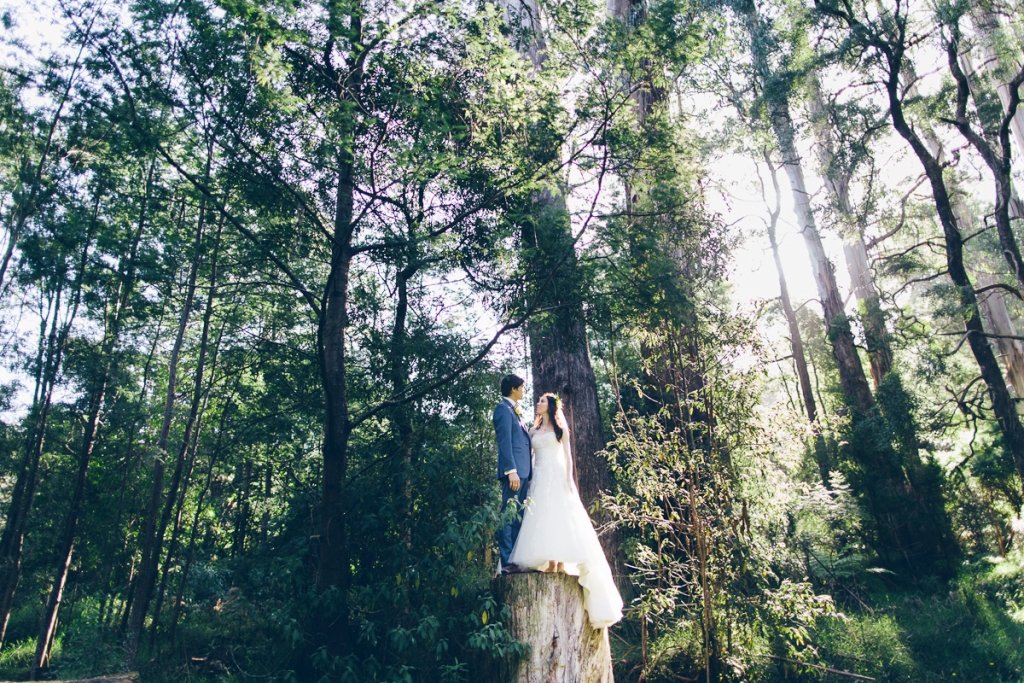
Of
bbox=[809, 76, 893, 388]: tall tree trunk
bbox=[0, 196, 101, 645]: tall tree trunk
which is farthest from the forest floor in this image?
bbox=[809, 76, 893, 388]: tall tree trunk

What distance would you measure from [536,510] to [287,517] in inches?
120

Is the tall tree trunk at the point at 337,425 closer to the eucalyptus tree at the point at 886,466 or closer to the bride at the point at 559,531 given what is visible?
the bride at the point at 559,531

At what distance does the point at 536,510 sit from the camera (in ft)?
17.1

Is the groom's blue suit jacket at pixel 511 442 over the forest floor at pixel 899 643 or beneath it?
over

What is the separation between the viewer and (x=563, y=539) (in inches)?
195

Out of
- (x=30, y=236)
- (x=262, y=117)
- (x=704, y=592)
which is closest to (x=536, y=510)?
(x=704, y=592)

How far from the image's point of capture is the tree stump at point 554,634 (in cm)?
468

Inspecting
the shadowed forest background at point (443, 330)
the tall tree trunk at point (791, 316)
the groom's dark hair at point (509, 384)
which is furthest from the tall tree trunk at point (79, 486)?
the tall tree trunk at point (791, 316)

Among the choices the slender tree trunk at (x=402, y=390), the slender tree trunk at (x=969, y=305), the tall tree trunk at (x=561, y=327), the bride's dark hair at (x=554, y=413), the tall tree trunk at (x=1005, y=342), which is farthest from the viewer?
the tall tree trunk at (x=1005, y=342)

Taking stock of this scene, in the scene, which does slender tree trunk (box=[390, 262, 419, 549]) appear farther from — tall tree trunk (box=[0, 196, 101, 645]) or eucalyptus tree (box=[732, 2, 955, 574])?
eucalyptus tree (box=[732, 2, 955, 574])

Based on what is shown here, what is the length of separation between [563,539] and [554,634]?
26.6 inches

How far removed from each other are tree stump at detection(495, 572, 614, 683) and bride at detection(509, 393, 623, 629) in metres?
0.10

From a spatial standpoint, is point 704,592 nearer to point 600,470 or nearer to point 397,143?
point 600,470

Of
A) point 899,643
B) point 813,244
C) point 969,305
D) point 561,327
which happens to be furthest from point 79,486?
point 813,244
